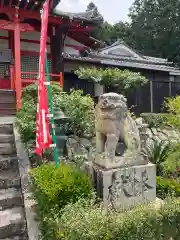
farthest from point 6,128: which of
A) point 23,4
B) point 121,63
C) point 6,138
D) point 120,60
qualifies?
point 120,60

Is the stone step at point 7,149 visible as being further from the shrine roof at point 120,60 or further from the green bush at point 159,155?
the shrine roof at point 120,60

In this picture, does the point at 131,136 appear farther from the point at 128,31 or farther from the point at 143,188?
the point at 128,31

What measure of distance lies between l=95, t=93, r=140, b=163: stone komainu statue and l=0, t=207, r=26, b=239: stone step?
1.48 m

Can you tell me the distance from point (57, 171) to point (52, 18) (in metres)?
7.43

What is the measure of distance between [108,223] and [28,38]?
9846mm

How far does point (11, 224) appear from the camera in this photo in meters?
3.57

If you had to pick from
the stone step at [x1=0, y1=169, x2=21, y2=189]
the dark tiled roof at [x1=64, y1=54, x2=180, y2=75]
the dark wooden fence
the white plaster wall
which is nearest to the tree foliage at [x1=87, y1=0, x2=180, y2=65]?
the dark tiled roof at [x1=64, y1=54, x2=180, y2=75]

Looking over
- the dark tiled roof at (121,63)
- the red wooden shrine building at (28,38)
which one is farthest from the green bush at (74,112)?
the dark tiled roof at (121,63)

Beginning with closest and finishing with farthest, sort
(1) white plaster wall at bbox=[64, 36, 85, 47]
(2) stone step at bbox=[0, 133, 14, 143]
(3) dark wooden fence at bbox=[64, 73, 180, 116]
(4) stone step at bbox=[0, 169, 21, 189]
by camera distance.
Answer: (4) stone step at bbox=[0, 169, 21, 189] → (2) stone step at bbox=[0, 133, 14, 143] → (3) dark wooden fence at bbox=[64, 73, 180, 116] → (1) white plaster wall at bbox=[64, 36, 85, 47]

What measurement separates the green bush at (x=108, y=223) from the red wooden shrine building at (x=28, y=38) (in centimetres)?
596

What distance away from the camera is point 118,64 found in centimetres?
1293

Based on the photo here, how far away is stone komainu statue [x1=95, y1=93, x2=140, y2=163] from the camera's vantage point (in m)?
3.58

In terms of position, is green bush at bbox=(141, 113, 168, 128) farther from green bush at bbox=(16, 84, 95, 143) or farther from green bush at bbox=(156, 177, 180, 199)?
green bush at bbox=(156, 177, 180, 199)

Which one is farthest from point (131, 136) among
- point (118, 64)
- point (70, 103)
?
point (118, 64)
